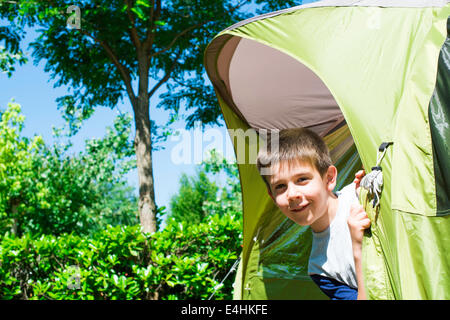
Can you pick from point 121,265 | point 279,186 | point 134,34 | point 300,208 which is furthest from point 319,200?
point 134,34

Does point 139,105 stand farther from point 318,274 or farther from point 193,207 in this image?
point 193,207

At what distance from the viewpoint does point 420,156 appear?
1656 millimetres

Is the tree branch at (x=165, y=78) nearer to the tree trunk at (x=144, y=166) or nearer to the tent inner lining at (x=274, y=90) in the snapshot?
the tree trunk at (x=144, y=166)

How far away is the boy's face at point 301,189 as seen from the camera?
2209 mm

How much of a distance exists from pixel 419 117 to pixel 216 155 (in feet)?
38.7

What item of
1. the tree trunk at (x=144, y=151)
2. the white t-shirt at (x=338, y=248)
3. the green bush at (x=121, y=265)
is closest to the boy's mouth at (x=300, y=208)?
the white t-shirt at (x=338, y=248)

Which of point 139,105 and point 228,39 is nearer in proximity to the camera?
point 228,39

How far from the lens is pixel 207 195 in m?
21.6

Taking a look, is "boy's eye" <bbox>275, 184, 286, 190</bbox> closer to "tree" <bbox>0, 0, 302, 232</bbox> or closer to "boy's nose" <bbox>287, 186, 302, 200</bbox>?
"boy's nose" <bbox>287, 186, 302, 200</bbox>

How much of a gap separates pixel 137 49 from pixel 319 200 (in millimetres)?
4574

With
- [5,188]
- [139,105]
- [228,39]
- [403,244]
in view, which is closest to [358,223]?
[403,244]

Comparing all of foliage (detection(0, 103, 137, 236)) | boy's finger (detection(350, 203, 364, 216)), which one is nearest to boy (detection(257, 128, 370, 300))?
boy's finger (detection(350, 203, 364, 216))

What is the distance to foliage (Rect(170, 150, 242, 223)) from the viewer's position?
13.5 meters

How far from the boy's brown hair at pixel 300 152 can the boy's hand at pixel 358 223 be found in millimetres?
507
